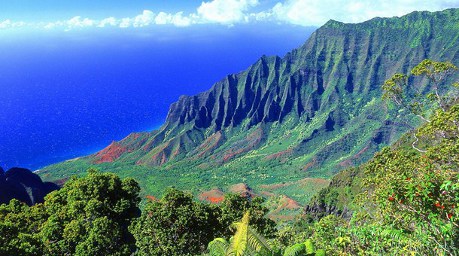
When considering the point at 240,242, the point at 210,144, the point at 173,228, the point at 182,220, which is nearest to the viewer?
the point at 240,242

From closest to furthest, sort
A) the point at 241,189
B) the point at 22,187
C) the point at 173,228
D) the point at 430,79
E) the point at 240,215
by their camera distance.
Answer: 1. the point at 173,228
2. the point at 240,215
3. the point at 430,79
4. the point at 22,187
5. the point at 241,189

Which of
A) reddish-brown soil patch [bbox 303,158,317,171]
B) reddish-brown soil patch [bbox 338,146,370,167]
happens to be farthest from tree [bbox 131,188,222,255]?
reddish-brown soil patch [bbox 338,146,370,167]

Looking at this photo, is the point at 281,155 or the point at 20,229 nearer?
the point at 20,229

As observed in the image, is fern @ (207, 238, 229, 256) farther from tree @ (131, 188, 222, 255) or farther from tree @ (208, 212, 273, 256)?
tree @ (131, 188, 222, 255)

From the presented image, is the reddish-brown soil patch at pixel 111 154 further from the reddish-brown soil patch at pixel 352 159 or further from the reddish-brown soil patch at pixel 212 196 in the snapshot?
the reddish-brown soil patch at pixel 352 159

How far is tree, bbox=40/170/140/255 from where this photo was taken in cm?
2755

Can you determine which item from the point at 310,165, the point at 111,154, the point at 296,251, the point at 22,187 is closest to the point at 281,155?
the point at 310,165

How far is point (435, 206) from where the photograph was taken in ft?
44.3

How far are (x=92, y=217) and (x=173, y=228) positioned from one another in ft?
21.3

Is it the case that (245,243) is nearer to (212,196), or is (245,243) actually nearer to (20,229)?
(20,229)

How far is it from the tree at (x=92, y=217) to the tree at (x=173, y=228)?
1904 mm

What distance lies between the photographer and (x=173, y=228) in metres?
28.1

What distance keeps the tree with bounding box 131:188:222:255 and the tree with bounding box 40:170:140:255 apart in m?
1.90

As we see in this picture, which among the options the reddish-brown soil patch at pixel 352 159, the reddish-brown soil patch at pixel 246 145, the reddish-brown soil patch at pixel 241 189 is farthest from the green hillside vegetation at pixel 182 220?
the reddish-brown soil patch at pixel 246 145
